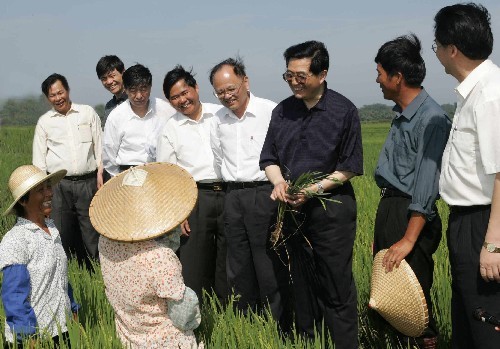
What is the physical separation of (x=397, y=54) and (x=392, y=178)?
578 millimetres

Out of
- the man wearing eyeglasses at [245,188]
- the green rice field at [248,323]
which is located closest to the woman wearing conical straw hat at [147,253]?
the green rice field at [248,323]

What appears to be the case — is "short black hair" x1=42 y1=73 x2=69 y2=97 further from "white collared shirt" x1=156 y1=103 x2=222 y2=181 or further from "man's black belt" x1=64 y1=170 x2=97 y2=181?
"white collared shirt" x1=156 y1=103 x2=222 y2=181

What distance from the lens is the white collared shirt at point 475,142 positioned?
1.94 meters

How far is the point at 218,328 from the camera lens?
2.71 m

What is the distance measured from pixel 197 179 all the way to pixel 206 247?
0.45 meters

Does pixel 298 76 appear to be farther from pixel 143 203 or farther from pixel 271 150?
pixel 143 203

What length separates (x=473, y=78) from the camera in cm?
206

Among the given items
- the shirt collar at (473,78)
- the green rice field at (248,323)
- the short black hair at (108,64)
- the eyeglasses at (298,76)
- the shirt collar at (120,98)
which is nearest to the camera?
the shirt collar at (473,78)

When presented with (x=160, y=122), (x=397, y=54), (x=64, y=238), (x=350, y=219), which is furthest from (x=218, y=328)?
(x=64, y=238)

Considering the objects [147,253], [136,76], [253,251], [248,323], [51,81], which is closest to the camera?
[147,253]

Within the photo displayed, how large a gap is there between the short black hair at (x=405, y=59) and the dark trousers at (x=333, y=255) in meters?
0.62

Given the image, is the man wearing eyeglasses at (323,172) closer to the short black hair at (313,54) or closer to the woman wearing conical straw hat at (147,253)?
the short black hair at (313,54)

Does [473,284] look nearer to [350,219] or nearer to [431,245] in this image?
[431,245]

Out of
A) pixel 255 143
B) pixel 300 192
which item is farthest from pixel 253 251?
pixel 300 192
